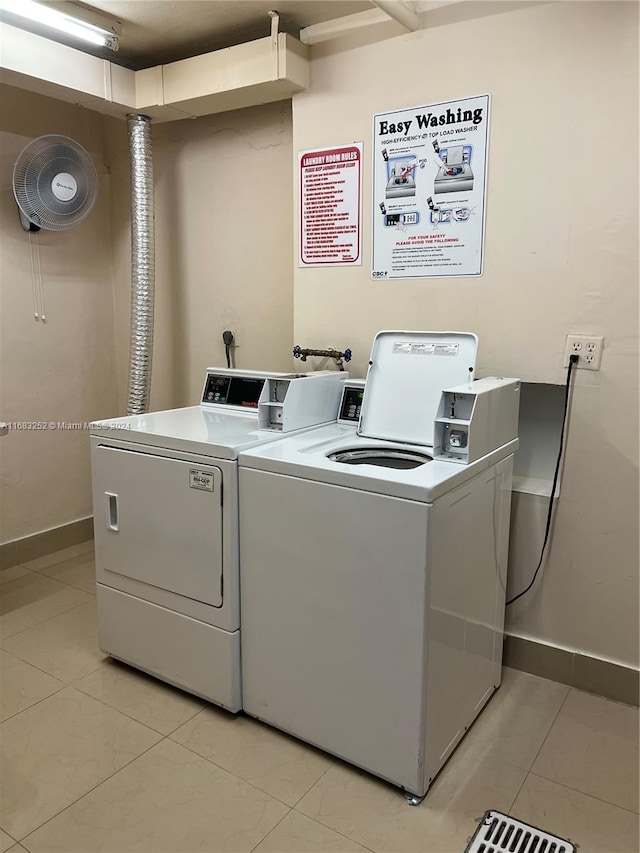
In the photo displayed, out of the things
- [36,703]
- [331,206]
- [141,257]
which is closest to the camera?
[36,703]

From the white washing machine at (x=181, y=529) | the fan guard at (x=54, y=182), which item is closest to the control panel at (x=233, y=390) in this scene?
the white washing machine at (x=181, y=529)

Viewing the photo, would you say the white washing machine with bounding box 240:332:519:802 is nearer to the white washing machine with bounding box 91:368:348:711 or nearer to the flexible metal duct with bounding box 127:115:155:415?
the white washing machine with bounding box 91:368:348:711

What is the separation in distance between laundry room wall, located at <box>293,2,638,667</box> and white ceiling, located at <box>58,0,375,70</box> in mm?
175

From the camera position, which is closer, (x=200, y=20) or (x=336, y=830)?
(x=336, y=830)

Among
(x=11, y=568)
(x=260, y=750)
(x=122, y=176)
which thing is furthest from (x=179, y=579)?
(x=122, y=176)

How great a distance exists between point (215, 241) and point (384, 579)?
2211 millimetres

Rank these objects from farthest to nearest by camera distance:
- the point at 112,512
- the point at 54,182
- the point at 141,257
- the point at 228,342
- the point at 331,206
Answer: the point at 228,342
the point at 141,257
the point at 54,182
the point at 331,206
the point at 112,512

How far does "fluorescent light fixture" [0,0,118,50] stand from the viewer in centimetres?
230

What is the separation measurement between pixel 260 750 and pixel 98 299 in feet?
8.83

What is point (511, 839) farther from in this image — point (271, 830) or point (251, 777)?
point (251, 777)

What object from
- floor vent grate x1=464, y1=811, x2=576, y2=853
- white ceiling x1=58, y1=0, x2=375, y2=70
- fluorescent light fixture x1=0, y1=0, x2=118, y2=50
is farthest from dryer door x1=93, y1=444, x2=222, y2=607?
white ceiling x1=58, y1=0, x2=375, y2=70

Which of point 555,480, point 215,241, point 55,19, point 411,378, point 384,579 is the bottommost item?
point 384,579

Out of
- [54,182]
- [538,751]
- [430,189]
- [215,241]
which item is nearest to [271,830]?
[538,751]

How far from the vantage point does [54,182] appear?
117 inches
